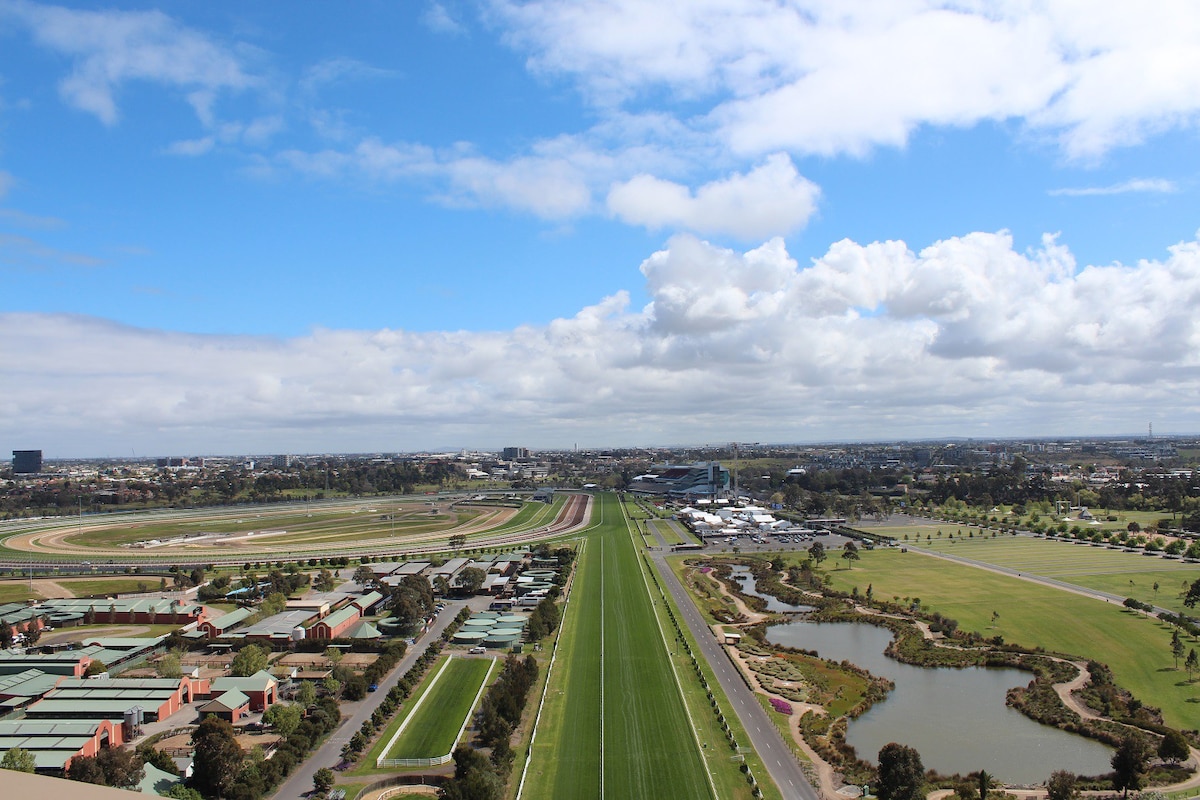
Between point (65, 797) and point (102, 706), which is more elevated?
point (65, 797)

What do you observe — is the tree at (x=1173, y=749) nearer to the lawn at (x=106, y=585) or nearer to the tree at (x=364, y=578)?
the tree at (x=364, y=578)

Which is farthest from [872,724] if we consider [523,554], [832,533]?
[832,533]

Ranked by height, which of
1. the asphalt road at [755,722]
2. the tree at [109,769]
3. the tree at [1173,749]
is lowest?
the asphalt road at [755,722]

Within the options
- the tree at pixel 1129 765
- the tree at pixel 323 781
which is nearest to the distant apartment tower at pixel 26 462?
the tree at pixel 323 781

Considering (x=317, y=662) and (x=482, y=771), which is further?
(x=317, y=662)

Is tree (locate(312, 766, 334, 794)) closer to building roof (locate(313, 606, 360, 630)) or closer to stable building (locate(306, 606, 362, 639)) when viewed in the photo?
stable building (locate(306, 606, 362, 639))

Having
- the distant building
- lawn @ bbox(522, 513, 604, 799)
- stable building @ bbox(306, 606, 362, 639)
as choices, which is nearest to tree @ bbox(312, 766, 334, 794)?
lawn @ bbox(522, 513, 604, 799)

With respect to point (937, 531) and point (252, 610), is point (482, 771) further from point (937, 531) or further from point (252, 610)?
point (937, 531)
